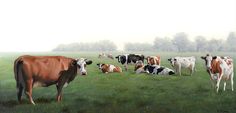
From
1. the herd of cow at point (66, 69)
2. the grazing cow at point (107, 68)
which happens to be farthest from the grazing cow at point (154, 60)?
the grazing cow at point (107, 68)

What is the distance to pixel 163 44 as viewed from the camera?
722cm

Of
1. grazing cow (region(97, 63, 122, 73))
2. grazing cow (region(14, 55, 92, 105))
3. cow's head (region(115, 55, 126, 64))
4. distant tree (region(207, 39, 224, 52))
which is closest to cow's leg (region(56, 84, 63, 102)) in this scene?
grazing cow (region(14, 55, 92, 105))

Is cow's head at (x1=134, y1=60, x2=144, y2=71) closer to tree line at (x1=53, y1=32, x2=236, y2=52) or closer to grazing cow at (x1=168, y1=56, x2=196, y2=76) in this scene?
tree line at (x1=53, y1=32, x2=236, y2=52)

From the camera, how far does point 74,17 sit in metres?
7.63

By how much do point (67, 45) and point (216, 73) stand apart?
243 centimetres

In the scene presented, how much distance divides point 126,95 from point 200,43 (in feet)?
4.67

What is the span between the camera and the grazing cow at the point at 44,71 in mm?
7094

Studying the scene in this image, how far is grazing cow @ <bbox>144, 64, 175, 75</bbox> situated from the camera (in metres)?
7.22

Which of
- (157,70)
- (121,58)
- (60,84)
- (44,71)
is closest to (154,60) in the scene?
(157,70)

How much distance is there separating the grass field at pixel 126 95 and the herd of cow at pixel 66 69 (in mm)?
81

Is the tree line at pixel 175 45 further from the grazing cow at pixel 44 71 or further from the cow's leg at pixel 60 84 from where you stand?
the cow's leg at pixel 60 84

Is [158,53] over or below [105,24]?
below

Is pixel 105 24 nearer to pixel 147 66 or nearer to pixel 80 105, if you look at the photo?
pixel 147 66

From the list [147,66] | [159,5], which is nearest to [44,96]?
[147,66]
